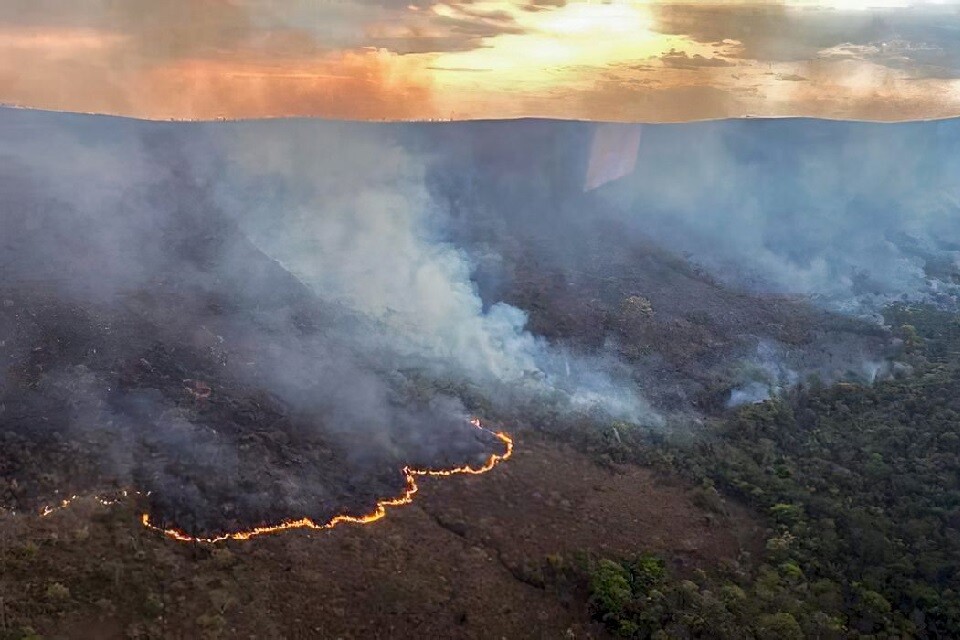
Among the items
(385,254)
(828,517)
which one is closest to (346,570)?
(828,517)

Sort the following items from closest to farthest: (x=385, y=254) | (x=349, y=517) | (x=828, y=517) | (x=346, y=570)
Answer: (x=346, y=570) → (x=349, y=517) → (x=828, y=517) → (x=385, y=254)

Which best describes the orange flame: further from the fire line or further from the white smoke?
the white smoke

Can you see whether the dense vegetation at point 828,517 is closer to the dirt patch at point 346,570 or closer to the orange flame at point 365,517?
the dirt patch at point 346,570

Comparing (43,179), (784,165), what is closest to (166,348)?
(43,179)

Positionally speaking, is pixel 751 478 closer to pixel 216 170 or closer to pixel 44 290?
pixel 44 290

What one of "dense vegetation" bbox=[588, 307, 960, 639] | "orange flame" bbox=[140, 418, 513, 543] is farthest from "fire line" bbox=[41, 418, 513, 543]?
"dense vegetation" bbox=[588, 307, 960, 639]

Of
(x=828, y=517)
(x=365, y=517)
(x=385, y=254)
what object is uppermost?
(x=385, y=254)

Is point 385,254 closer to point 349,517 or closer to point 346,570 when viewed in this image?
point 349,517

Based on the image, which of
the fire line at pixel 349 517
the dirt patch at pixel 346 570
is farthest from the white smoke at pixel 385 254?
the dirt patch at pixel 346 570
